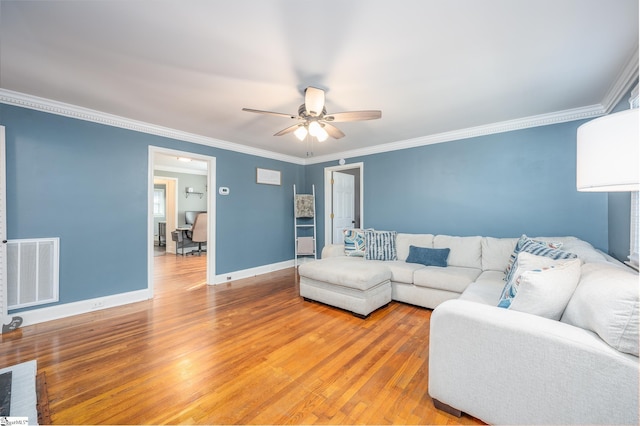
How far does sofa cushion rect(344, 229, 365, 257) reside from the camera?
4.09 meters

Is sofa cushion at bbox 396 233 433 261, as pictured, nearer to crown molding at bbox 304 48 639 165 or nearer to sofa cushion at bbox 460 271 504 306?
sofa cushion at bbox 460 271 504 306

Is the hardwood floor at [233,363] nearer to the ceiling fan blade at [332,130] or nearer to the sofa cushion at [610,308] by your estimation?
the sofa cushion at [610,308]

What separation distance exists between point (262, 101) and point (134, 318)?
9.37 ft

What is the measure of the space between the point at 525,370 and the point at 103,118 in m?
4.64

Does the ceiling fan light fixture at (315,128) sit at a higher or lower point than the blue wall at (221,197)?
higher

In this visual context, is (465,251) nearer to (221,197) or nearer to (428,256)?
(428,256)

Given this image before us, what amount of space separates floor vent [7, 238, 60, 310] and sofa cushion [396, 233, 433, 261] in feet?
14.3

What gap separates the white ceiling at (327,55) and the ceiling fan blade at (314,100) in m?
0.14

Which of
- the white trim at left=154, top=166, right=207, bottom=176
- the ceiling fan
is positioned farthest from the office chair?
the ceiling fan

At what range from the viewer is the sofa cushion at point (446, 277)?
298 cm

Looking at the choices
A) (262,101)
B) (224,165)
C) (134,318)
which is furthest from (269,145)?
(134,318)

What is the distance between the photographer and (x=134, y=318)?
298cm

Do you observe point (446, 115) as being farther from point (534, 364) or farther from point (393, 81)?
point (534, 364)

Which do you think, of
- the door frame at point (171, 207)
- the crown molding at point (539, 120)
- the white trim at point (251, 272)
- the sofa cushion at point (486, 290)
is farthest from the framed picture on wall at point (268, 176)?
the door frame at point (171, 207)
